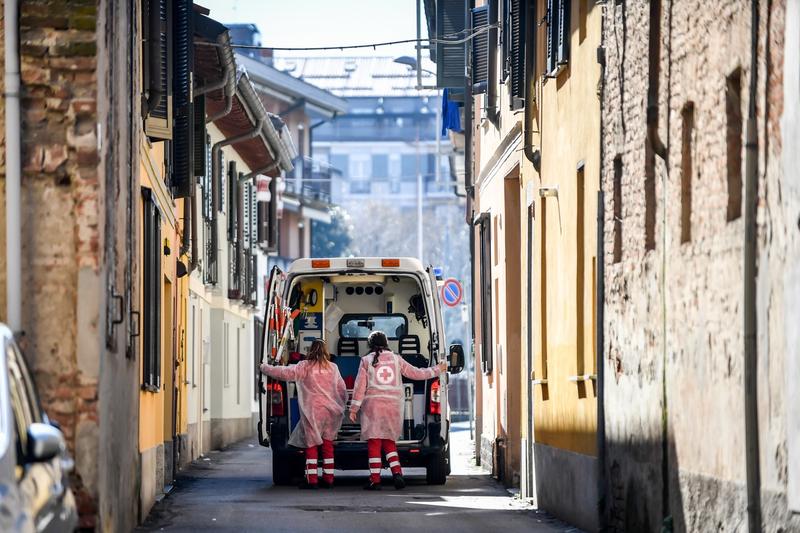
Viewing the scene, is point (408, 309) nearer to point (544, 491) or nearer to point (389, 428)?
point (389, 428)

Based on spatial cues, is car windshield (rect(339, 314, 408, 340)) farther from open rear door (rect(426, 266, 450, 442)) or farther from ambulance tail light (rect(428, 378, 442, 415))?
ambulance tail light (rect(428, 378, 442, 415))

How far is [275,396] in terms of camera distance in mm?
21344

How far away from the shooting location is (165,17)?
60.6 ft

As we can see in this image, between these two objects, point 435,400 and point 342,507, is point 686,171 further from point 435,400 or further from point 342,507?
point 435,400

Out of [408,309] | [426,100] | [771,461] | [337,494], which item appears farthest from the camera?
[426,100]

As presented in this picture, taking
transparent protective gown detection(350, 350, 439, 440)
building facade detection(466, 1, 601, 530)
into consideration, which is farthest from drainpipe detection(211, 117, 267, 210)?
transparent protective gown detection(350, 350, 439, 440)

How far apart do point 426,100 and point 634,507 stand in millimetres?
89798

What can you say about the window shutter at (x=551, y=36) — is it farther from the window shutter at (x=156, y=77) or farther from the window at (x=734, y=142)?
the window at (x=734, y=142)

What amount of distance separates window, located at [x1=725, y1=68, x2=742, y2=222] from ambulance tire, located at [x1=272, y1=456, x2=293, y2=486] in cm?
1149

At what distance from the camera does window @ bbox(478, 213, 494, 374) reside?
25.2 m

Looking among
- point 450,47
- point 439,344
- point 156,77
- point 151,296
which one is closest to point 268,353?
point 439,344

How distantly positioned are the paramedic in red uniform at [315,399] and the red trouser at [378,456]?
505 mm

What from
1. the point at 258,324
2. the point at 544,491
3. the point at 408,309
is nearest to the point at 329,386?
the point at 408,309

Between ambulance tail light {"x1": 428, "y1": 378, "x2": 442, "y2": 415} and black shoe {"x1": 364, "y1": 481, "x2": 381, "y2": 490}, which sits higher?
ambulance tail light {"x1": 428, "y1": 378, "x2": 442, "y2": 415}
